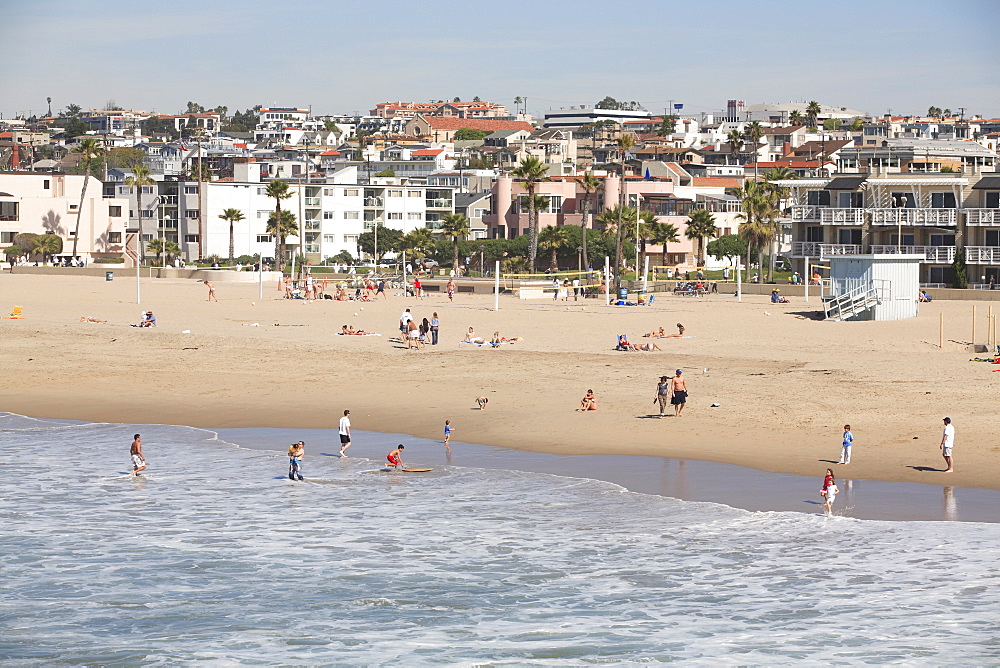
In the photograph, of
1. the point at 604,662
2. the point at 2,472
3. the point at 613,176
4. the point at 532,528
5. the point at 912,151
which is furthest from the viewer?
the point at 613,176

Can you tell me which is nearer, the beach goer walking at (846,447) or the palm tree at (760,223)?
the beach goer walking at (846,447)

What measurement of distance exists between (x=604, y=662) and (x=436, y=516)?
6.04m

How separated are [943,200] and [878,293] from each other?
21.0m

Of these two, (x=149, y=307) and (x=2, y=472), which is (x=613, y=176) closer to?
(x=149, y=307)

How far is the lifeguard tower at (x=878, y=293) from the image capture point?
47.1 m

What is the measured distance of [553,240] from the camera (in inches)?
3804

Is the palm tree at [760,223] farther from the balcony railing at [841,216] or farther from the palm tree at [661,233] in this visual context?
the palm tree at [661,233]

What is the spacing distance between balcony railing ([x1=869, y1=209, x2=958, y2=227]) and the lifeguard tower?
17824 mm

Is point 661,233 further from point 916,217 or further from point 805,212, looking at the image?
point 916,217

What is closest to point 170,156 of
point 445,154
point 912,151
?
point 445,154

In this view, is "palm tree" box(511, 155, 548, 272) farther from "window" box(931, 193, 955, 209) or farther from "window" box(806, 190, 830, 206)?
"window" box(931, 193, 955, 209)

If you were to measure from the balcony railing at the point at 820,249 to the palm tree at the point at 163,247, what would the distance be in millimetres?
57649

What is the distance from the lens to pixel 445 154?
161m

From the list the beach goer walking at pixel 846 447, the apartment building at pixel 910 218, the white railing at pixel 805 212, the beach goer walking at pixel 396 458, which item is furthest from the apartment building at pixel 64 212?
the beach goer walking at pixel 846 447
